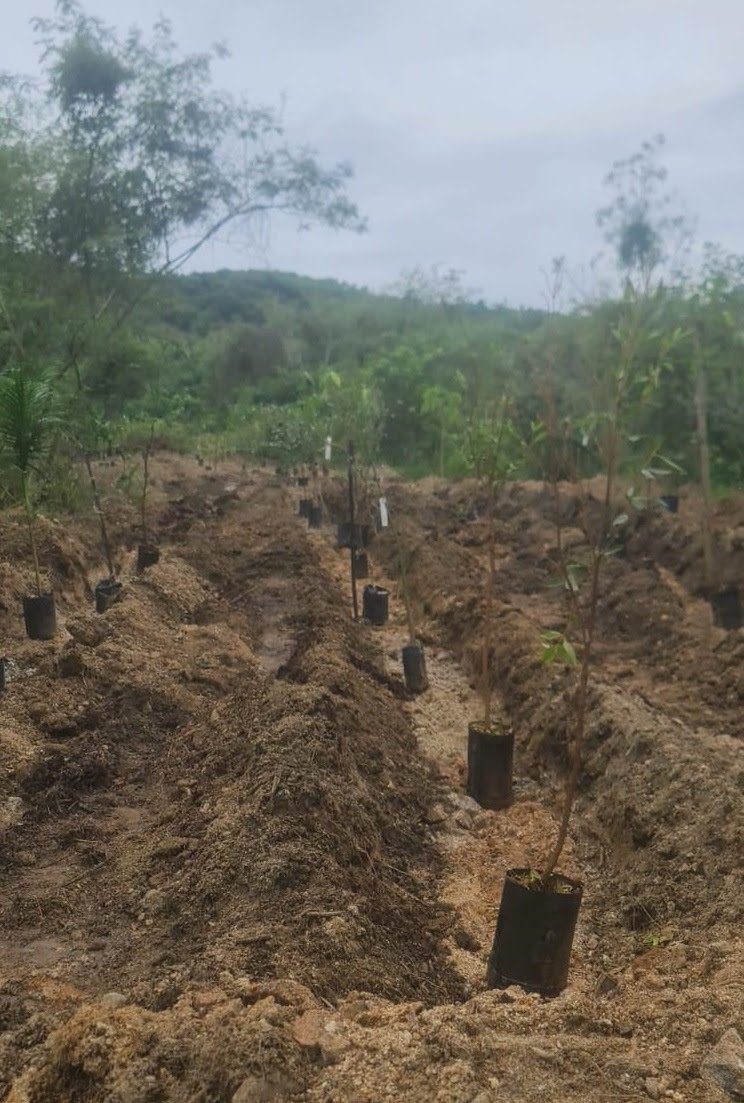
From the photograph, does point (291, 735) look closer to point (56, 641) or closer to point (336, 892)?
point (336, 892)

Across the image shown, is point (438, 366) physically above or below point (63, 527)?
above

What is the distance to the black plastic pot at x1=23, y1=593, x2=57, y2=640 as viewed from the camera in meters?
7.58

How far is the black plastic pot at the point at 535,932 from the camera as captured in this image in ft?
11.4

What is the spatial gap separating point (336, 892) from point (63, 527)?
7.87 m

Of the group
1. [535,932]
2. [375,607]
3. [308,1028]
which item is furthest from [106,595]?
[308,1028]

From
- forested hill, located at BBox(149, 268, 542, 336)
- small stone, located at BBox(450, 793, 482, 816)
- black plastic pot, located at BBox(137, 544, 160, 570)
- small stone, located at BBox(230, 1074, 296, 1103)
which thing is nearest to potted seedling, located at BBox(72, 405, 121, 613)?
black plastic pot, located at BBox(137, 544, 160, 570)

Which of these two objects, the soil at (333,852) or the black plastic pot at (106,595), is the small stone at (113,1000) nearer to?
the soil at (333,852)

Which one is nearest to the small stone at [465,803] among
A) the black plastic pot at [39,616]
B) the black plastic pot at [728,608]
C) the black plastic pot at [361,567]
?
→ the black plastic pot at [39,616]

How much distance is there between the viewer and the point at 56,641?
7605 mm

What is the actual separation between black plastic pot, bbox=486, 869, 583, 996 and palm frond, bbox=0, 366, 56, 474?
5.33 metres

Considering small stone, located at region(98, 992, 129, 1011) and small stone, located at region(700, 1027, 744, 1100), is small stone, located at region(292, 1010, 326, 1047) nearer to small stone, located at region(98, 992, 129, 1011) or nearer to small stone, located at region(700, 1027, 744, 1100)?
small stone, located at region(98, 992, 129, 1011)

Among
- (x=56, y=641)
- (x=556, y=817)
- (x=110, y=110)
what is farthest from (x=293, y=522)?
(x=556, y=817)

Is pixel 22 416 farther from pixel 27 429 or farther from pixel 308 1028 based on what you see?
pixel 308 1028

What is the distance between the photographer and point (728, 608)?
9531mm
